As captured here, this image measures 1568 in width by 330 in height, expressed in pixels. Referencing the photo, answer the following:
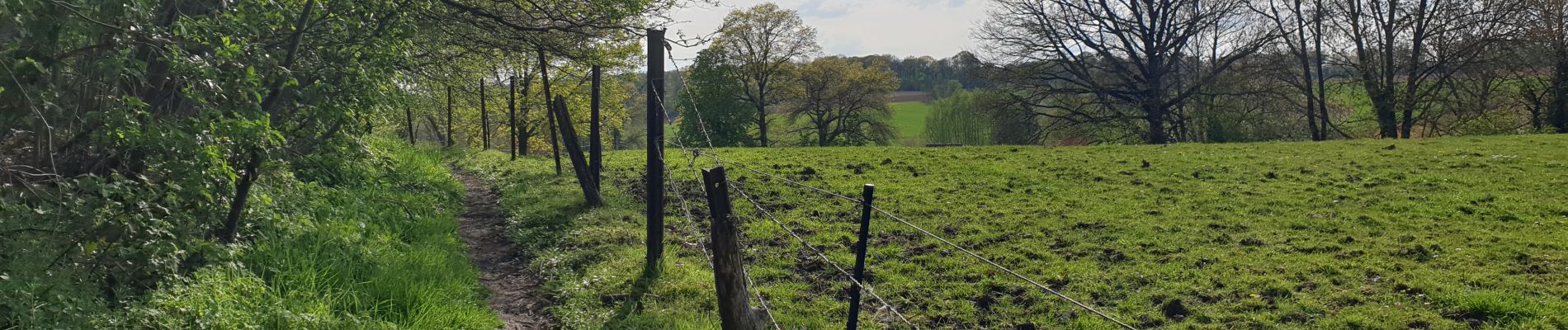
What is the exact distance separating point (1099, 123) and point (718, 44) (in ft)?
65.8

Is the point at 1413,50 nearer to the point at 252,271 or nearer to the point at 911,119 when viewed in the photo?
the point at 252,271

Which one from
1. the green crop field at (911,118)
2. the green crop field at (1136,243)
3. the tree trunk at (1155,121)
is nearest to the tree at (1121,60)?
the tree trunk at (1155,121)

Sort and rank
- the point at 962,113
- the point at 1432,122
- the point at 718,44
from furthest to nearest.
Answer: the point at 962,113, the point at 718,44, the point at 1432,122

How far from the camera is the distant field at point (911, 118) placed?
62109mm

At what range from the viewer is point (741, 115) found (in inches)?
1725

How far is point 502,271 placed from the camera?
746 cm

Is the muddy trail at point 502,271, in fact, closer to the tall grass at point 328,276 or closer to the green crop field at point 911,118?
the tall grass at point 328,276

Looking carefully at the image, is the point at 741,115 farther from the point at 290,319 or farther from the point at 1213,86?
the point at 290,319

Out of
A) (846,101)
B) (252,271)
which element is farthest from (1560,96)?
(252,271)

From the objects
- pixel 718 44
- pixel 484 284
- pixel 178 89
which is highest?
pixel 718 44

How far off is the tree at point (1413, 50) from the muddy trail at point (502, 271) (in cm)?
3023

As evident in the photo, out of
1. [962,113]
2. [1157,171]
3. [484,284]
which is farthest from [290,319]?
[962,113]

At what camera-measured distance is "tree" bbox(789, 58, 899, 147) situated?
45.9m

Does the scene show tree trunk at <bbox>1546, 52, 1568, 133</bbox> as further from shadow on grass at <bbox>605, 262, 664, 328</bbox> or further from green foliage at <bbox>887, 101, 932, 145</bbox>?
green foliage at <bbox>887, 101, 932, 145</bbox>
